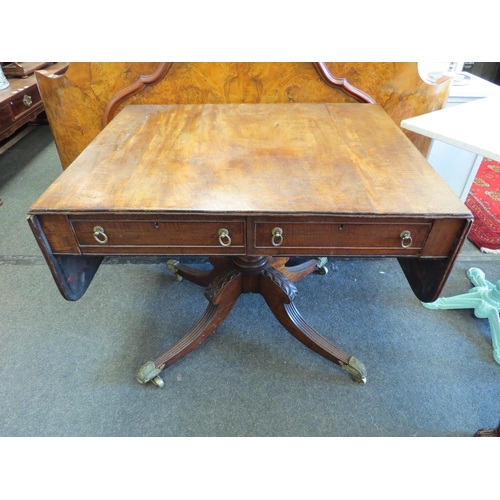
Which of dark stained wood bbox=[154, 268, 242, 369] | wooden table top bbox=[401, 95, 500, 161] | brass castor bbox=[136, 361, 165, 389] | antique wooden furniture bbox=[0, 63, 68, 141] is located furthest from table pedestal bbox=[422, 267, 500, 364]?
antique wooden furniture bbox=[0, 63, 68, 141]

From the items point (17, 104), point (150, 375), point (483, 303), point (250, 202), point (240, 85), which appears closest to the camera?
point (250, 202)

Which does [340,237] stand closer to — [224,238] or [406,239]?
[406,239]

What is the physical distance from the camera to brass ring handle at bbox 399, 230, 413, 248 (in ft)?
2.65

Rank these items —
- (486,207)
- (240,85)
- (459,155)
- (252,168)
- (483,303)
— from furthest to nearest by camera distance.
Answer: (486,207) → (459,155) → (483,303) → (240,85) → (252,168)

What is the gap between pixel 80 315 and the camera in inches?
59.2

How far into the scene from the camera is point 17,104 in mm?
2453

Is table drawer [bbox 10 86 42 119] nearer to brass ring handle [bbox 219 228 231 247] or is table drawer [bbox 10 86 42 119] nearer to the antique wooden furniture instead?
the antique wooden furniture

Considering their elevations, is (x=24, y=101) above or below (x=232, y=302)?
above

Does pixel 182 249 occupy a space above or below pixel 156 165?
below

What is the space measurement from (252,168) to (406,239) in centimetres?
41

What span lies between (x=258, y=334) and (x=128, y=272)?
29.4 inches

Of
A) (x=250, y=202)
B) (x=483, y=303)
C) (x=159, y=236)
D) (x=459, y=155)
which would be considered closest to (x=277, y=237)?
(x=250, y=202)
